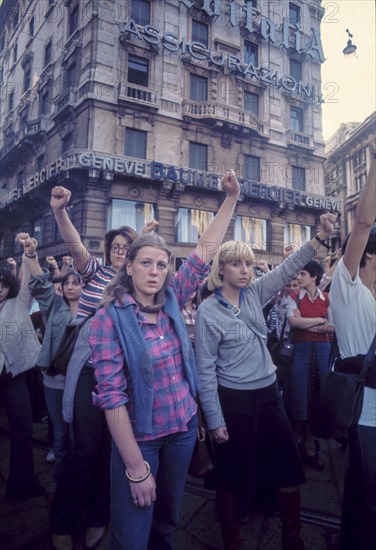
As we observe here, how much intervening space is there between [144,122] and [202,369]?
1323 cm

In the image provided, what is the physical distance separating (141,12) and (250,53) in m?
4.87

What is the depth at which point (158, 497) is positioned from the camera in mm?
1413

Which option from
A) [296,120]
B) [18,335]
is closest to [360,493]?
[18,335]

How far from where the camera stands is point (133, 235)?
2195 millimetres

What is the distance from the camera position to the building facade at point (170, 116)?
11570 millimetres

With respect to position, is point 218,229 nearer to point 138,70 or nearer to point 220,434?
point 220,434

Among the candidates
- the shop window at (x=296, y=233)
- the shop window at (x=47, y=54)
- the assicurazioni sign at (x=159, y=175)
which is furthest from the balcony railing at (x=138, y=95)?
the shop window at (x=296, y=233)

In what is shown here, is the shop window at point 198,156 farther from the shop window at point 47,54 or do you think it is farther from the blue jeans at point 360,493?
the blue jeans at point 360,493

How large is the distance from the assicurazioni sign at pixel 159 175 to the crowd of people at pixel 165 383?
9797 millimetres

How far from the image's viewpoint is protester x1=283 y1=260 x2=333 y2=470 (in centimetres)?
299

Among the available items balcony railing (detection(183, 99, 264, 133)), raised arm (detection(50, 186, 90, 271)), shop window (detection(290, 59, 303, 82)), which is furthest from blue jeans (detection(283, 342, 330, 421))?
shop window (detection(290, 59, 303, 82))

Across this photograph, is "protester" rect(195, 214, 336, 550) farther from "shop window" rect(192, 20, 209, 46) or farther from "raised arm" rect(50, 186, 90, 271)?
"shop window" rect(192, 20, 209, 46)

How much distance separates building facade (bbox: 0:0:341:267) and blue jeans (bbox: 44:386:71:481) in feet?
32.2

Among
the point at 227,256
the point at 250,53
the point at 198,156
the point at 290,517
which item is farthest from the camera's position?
the point at 198,156
